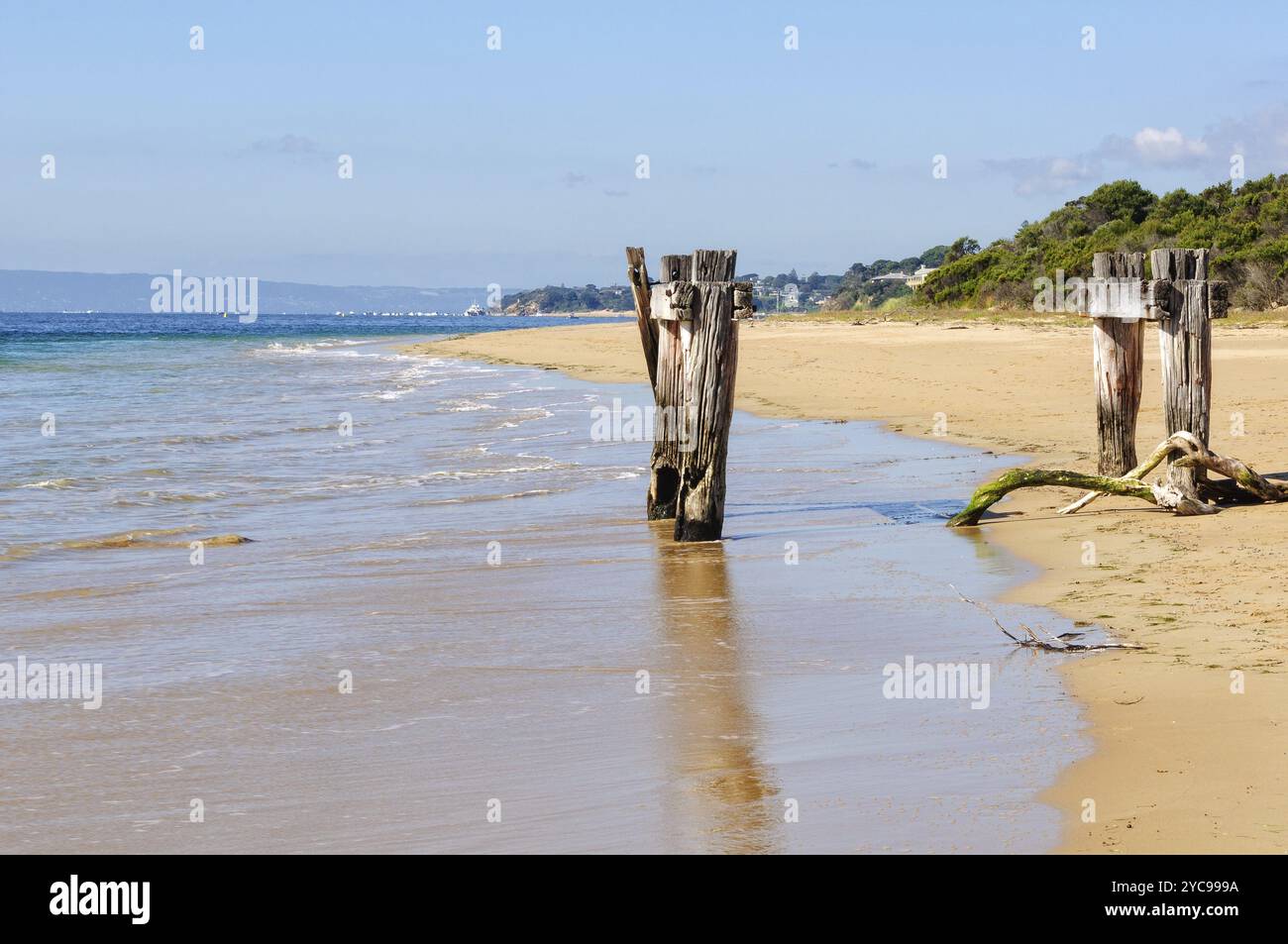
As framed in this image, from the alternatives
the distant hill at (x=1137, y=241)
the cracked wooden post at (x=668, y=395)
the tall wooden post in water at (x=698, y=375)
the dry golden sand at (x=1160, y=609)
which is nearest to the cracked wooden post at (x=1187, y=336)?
the dry golden sand at (x=1160, y=609)

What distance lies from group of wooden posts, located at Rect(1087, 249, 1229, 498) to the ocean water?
1.80m

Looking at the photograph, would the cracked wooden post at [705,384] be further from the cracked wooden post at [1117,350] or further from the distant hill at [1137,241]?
the distant hill at [1137,241]

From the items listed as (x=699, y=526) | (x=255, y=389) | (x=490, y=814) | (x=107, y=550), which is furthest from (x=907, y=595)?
(x=255, y=389)

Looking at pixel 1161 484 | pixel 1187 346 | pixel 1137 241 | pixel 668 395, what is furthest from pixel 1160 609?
pixel 1137 241

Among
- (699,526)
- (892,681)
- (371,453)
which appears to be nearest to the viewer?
(892,681)

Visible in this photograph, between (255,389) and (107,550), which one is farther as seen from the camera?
(255,389)

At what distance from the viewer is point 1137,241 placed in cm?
4188

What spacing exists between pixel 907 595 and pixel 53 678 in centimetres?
451

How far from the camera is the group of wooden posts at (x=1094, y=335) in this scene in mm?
9562

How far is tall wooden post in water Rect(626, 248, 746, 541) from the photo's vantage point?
31.7ft

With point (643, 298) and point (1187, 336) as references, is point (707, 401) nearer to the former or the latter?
point (643, 298)

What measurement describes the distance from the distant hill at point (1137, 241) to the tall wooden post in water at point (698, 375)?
29284 mm
